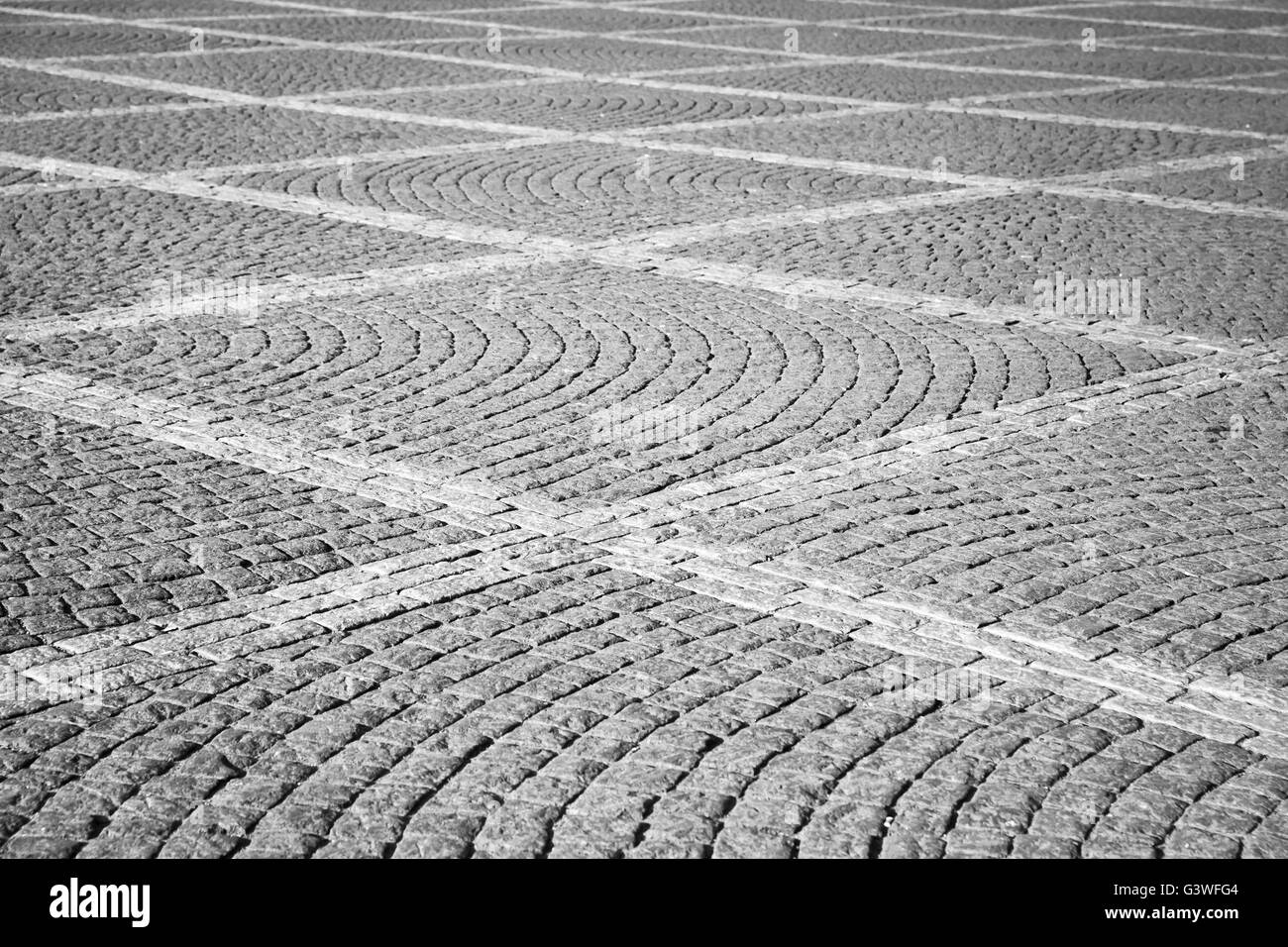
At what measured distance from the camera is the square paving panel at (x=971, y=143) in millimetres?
13281

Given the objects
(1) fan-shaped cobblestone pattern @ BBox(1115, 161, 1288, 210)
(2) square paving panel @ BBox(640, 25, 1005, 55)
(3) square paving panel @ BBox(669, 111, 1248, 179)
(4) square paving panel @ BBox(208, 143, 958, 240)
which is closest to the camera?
(4) square paving panel @ BBox(208, 143, 958, 240)

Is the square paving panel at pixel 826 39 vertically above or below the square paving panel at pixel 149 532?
above

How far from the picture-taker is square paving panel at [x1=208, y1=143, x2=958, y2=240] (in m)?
10.8

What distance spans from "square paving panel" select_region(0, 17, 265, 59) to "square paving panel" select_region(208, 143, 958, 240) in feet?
25.3

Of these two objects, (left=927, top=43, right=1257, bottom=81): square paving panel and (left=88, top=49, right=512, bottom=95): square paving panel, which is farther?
(left=927, top=43, right=1257, bottom=81): square paving panel

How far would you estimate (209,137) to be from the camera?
524 inches

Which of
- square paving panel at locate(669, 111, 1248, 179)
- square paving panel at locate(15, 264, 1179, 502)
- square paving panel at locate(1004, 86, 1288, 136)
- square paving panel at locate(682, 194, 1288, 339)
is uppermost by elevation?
square paving panel at locate(1004, 86, 1288, 136)

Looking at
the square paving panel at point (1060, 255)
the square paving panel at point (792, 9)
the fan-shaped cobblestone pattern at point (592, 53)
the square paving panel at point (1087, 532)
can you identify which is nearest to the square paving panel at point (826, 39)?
the fan-shaped cobblestone pattern at point (592, 53)

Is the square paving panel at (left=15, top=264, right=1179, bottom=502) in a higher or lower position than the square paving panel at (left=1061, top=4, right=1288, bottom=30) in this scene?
lower

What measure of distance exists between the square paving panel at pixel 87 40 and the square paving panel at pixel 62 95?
77.1 inches

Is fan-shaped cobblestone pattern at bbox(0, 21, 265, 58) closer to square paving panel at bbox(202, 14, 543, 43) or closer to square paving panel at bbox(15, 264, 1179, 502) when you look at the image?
square paving panel at bbox(202, 14, 543, 43)

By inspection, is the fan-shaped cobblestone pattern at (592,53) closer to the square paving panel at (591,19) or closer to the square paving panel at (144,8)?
the square paving panel at (591,19)

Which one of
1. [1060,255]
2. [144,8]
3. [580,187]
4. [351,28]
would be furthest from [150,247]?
[144,8]

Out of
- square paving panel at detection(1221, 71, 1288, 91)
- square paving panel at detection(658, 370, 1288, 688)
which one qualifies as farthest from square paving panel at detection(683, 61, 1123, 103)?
square paving panel at detection(658, 370, 1288, 688)
